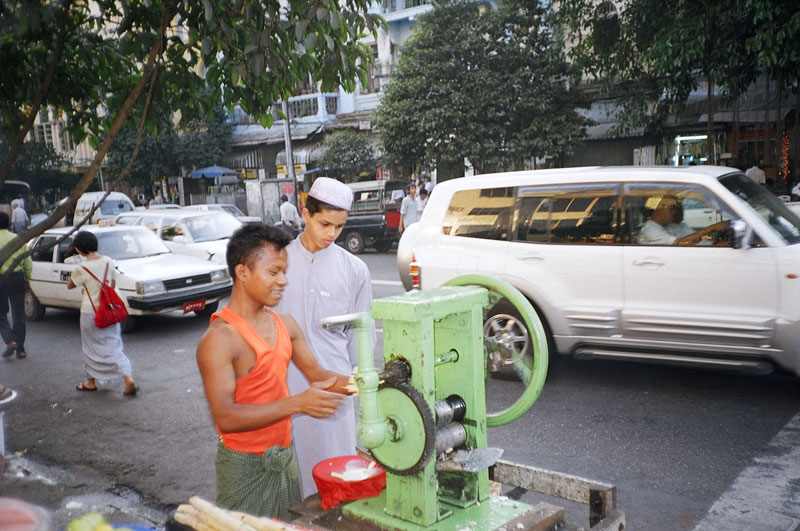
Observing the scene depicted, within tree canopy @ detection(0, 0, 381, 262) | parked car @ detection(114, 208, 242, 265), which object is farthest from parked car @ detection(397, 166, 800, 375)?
parked car @ detection(114, 208, 242, 265)

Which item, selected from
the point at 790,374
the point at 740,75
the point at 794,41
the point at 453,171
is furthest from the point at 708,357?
the point at 453,171

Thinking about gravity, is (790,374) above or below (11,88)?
below

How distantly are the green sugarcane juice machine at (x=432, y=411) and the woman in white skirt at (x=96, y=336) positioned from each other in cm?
543

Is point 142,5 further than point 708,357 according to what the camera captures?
No

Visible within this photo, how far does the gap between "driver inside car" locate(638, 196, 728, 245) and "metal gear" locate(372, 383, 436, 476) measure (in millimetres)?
4520

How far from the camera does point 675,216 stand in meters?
5.84

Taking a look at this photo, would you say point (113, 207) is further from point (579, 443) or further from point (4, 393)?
point (579, 443)

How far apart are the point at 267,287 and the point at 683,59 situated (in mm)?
11654

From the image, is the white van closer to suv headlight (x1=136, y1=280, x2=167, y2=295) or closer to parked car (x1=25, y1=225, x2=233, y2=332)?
parked car (x1=25, y1=225, x2=233, y2=332)

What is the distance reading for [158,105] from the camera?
210 inches

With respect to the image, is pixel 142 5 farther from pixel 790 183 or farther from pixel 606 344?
pixel 790 183

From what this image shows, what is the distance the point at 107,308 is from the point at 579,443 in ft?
15.1

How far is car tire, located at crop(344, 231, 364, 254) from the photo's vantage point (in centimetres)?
1804

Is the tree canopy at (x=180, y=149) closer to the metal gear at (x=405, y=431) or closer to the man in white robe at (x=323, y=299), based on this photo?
the man in white robe at (x=323, y=299)
